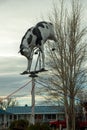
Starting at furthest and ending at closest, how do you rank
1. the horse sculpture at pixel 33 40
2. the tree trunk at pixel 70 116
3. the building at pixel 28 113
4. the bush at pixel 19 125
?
the building at pixel 28 113 < the tree trunk at pixel 70 116 < the bush at pixel 19 125 < the horse sculpture at pixel 33 40

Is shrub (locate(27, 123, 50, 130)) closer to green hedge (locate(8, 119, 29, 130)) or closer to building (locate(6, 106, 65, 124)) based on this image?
green hedge (locate(8, 119, 29, 130))

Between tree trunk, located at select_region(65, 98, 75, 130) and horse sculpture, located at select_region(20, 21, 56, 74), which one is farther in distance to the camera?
tree trunk, located at select_region(65, 98, 75, 130)

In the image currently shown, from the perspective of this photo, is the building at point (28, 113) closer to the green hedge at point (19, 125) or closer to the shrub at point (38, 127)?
the green hedge at point (19, 125)

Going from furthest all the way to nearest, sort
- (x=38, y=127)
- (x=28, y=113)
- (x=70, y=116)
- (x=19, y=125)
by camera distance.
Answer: (x=28, y=113)
(x=70, y=116)
(x=19, y=125)
(x=38, y=127)

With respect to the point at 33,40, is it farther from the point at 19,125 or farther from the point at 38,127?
the point at 19,125

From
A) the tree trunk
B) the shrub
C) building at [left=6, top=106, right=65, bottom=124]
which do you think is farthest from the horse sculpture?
building at [left=6, top=106, right=65, bottom=124]

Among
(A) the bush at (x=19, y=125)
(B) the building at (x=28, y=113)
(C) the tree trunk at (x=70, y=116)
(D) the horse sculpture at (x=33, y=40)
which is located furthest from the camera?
(B) the building at (x=28, y=113)

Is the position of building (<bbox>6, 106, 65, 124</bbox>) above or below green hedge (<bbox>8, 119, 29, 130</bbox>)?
above

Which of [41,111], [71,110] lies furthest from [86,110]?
[41,111]

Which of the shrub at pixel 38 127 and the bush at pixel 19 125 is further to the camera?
the bush at pixel 19 125

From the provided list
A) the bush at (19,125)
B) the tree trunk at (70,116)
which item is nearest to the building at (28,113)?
the tree trunk at (70,116)

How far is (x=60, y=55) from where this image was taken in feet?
78.8

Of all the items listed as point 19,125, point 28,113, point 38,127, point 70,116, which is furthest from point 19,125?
point 28,113

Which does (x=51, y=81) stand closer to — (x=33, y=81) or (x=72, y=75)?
(x=72, y=75)
